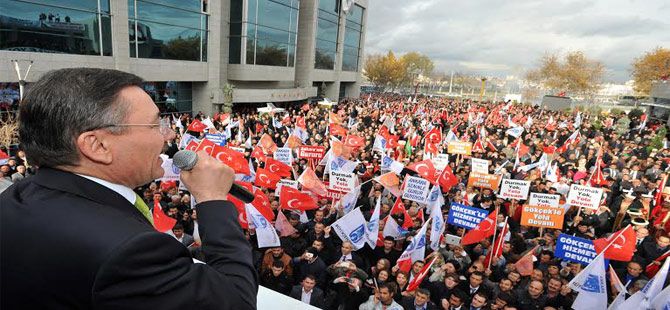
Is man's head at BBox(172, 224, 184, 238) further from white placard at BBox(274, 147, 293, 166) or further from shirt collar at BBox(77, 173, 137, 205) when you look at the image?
shirt collar at BBox(77, 173, 137, 205)

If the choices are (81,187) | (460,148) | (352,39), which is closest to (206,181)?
(81,187)

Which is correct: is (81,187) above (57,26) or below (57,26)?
below

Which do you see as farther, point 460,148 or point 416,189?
point 460,148

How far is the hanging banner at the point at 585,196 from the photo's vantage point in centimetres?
890

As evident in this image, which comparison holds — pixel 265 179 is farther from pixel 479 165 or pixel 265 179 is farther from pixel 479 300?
pixel 479 165

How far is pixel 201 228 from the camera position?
132 cm

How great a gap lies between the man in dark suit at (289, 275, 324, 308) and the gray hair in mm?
5308

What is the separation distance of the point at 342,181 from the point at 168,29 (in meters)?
21.2

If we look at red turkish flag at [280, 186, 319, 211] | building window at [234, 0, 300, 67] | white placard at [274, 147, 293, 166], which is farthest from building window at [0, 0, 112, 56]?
red turkish flag at [280, 186, 319, 211]

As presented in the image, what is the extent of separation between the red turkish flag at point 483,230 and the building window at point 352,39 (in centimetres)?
4211

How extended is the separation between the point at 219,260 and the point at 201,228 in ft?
0.48

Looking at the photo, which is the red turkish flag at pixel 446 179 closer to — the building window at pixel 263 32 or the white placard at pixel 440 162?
the white placard at pixel 440 162

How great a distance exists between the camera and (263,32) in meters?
31.4

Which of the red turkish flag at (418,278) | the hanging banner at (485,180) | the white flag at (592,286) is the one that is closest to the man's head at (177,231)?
the red turkish flag at (418,278)
